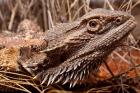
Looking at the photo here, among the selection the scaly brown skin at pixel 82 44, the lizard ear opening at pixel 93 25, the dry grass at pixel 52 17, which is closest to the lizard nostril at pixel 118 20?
the scaly brown skin at pixel 82 44

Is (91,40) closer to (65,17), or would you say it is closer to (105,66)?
(105,66)

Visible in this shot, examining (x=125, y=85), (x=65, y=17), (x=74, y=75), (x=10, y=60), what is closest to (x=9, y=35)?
(x=10, y=60)

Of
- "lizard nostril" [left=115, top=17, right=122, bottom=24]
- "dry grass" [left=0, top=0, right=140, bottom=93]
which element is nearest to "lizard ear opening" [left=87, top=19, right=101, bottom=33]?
"lizard nostril" [left=115, top=17, right=122, bottom=24]

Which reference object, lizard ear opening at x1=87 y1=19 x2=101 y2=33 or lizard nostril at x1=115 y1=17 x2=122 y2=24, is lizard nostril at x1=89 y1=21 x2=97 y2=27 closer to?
lizard ear opening at x1=87 y1=19 x2=101 y2=33

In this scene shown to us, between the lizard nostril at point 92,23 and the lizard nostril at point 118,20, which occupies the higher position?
the lizard nostril at point 118,20

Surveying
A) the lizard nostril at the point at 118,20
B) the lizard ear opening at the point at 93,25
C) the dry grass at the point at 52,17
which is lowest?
the dry grass at the point at 52,17

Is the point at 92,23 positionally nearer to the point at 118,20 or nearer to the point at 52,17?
the point at 118,20

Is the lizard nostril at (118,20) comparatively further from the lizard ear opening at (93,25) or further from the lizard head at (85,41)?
the lizard ear opening at (93,25)

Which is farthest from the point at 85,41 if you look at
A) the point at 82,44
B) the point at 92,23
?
the point at 92,23
